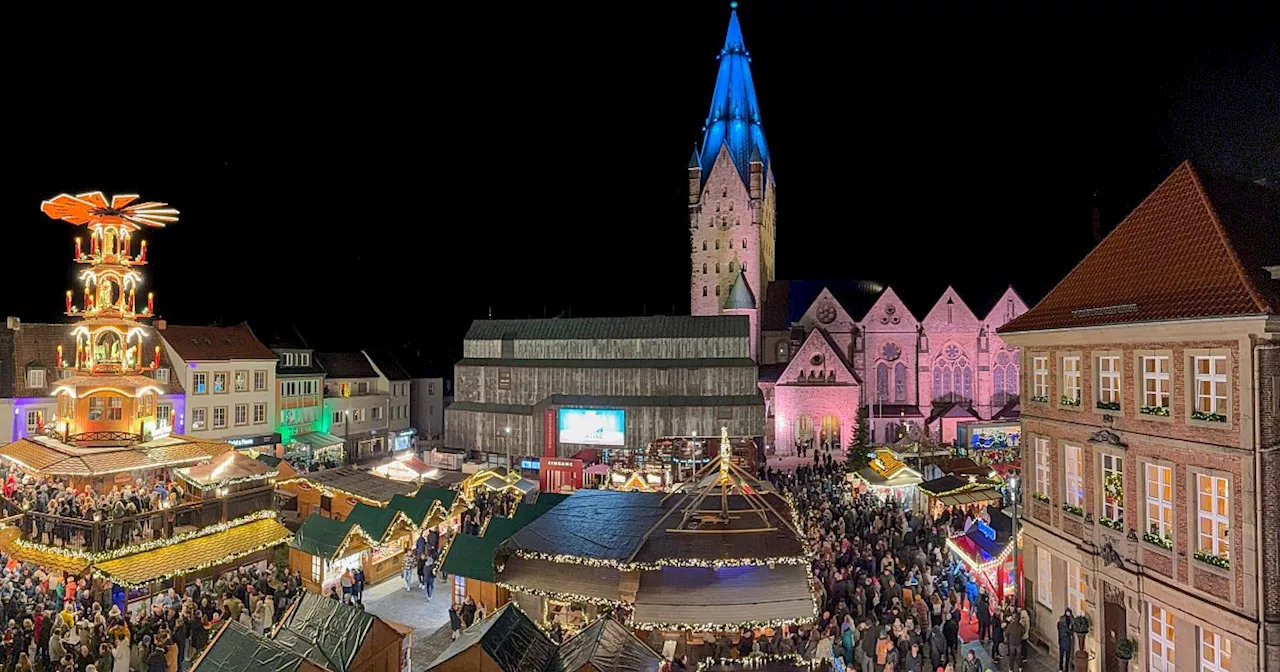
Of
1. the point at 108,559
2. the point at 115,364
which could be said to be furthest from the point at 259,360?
the point at 108,559

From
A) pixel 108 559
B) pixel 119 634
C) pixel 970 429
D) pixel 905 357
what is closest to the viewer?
pixel 119 634

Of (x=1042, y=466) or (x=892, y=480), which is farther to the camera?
(x=892, y=480)

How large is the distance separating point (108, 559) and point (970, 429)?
4220 centimetres

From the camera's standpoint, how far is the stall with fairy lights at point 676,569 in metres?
12.3

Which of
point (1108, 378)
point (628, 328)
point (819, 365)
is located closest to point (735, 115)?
point (628, 328)

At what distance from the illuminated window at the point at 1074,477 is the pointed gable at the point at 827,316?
3538 centimetres

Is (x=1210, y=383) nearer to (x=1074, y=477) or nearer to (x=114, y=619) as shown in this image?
(x=1074, y=477)

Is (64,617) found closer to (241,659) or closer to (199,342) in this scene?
(241,659)

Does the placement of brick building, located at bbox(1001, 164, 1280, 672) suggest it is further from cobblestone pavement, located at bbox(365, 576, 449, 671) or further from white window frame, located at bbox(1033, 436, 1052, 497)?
cobblestone pavement, located at bbox(365, 576, 449, 671)

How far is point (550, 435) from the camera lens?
44875 mm

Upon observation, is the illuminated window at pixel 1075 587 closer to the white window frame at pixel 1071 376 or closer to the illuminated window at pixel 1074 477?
the illuminated window at pixel 1074 477

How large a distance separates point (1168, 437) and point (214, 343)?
4479cm

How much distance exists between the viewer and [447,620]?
1773 cm

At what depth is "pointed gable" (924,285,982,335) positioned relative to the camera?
4991 cm
